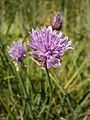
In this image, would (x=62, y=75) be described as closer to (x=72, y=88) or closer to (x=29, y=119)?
(x=72, y=88)

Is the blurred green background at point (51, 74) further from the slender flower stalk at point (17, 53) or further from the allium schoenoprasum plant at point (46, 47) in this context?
the allium schoenoprasum plant at point (46, 47)

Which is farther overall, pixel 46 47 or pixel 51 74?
pixel 51 74

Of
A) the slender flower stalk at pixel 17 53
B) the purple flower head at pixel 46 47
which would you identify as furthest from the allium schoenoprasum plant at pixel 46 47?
the slender flower stalk at pixel 17 53

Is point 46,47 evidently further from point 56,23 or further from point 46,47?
point 56,23

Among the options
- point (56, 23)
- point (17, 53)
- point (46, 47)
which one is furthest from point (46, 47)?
point (17, 53)

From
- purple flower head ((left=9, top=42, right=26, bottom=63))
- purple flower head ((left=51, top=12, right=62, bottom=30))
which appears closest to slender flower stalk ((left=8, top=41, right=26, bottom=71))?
purple flower head ((left=9, top=42, right=26, bottom=63))

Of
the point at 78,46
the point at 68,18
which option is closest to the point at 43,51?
the point at 78,46
